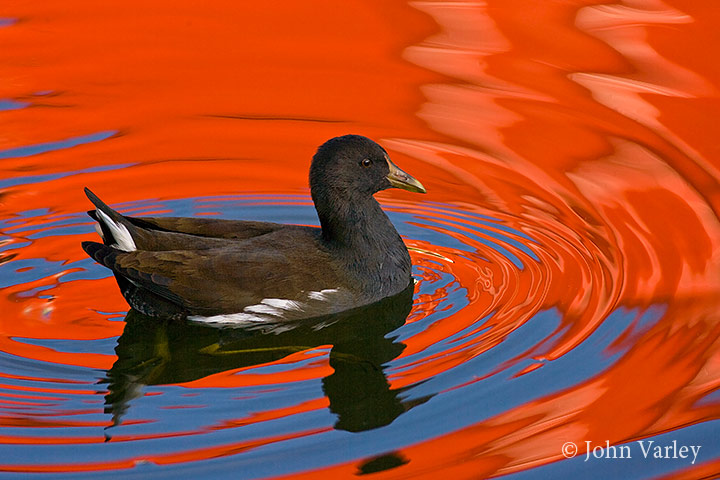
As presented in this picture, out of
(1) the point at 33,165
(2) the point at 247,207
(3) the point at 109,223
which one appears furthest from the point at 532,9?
(3) the point at 109,223

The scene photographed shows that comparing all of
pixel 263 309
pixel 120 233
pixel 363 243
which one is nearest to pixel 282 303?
pixel 263 309

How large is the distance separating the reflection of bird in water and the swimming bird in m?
0.08

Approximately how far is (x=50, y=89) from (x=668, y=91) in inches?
194

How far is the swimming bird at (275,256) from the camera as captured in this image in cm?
647

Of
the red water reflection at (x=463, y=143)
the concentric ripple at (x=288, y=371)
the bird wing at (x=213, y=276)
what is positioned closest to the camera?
the concentric ripple at (x=288, y=371)

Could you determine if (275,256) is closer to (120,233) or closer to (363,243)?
(363,243)

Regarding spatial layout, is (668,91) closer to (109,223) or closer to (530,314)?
(530,314)

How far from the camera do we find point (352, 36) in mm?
10312

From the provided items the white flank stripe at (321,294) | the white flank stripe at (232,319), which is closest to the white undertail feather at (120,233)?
the white flank stripe at (232,319)

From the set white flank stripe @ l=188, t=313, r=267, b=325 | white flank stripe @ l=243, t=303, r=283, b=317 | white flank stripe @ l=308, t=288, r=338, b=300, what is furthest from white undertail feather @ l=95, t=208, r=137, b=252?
white flank stripe @ l=308, t=288, r=338, b=300

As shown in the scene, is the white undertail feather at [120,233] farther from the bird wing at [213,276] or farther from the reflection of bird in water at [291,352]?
the reflection of bird in water at [291,352]

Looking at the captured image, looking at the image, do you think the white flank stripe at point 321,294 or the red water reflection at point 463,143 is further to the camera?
the white flank stripe at point 321,294

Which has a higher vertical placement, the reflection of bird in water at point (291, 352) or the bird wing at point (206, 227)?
the bird wing at point (206, 227)

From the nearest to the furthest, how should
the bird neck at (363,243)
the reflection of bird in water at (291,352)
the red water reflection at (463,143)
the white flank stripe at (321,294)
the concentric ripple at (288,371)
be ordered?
the concentric ripple at (288,371) → the reflection of bird in water at (291,352) → the red water reflection at (463,143) → the white flank stripe at (321,294) → the bird neck at (363,243)
